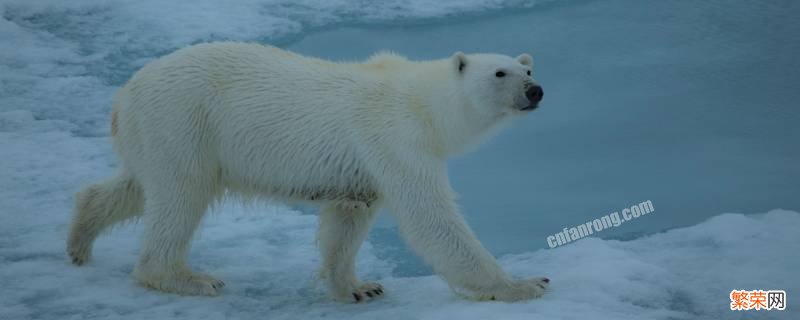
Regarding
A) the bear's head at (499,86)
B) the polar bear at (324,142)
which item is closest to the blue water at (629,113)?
the polar bear at (324,142)

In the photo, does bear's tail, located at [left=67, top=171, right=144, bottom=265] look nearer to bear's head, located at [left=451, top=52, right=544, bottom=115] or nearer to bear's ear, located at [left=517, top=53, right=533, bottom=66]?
bear's head, located at [left=451, top=52, right=544, bottom=115]

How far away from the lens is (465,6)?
415 inches

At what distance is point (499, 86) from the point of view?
4770mm

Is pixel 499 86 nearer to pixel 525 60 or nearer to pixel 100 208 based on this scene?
pixel 525 60

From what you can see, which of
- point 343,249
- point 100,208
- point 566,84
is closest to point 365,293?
point 343,249

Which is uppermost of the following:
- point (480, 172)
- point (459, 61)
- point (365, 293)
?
point (459, 61)

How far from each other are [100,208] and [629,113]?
484 centimetres

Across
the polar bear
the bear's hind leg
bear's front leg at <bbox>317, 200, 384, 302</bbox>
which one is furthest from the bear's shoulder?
the bear's hind leg

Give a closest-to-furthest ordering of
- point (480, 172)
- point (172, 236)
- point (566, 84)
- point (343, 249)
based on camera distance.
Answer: point (172, 236) < point (343, 249) < point (480, 172) < point (566, 84)

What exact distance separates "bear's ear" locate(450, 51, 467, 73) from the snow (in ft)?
3.94

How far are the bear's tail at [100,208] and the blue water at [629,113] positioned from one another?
1820 millimetres

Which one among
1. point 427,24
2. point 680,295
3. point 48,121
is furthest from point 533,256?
point 427,24

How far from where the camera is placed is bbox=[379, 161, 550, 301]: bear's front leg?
463 centimetres

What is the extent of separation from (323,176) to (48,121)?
3744 millimetres
